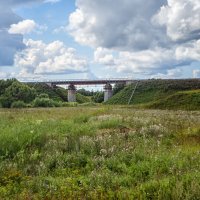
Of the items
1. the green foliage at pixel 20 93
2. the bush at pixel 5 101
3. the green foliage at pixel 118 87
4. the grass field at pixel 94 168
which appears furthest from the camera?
the green foliage at pixel 118 87

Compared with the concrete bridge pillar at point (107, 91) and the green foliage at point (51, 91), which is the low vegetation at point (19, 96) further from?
the green foliage at point (51, 91)

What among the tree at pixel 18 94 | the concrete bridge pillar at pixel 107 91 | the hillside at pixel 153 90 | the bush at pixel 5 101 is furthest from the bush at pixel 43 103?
the concrete bridge pillar at pixel 107 91

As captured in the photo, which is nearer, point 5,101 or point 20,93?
point 5,101

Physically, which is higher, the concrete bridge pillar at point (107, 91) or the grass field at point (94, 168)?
the grass field at point (94, 168)

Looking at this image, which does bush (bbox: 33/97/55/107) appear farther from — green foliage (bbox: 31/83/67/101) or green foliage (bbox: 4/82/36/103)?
green foliage (bbox: 31/83/67/101)

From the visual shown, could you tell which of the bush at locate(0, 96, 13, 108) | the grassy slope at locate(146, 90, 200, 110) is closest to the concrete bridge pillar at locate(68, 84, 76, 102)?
the bush at locate(0, 96, 13, 108)

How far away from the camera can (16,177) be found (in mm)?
10430

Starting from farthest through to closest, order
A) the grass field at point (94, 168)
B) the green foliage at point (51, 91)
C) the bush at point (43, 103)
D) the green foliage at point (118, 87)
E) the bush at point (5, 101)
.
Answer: the green foliage at point (51, 91) < the green foliage at point (118, 87) < the bush at point (5, 101) < the bush at point (43, 103) < the grass field at point (94, 168)

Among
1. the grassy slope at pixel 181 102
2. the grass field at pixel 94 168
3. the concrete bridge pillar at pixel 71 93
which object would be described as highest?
the grass field at pixel 94 168

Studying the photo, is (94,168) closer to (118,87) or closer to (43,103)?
(43,103)

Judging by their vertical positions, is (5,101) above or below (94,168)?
below

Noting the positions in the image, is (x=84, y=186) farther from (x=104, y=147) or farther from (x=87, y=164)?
(x=104, y=147)

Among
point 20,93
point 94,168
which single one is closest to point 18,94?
point 20,93

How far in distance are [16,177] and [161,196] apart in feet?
12.9
